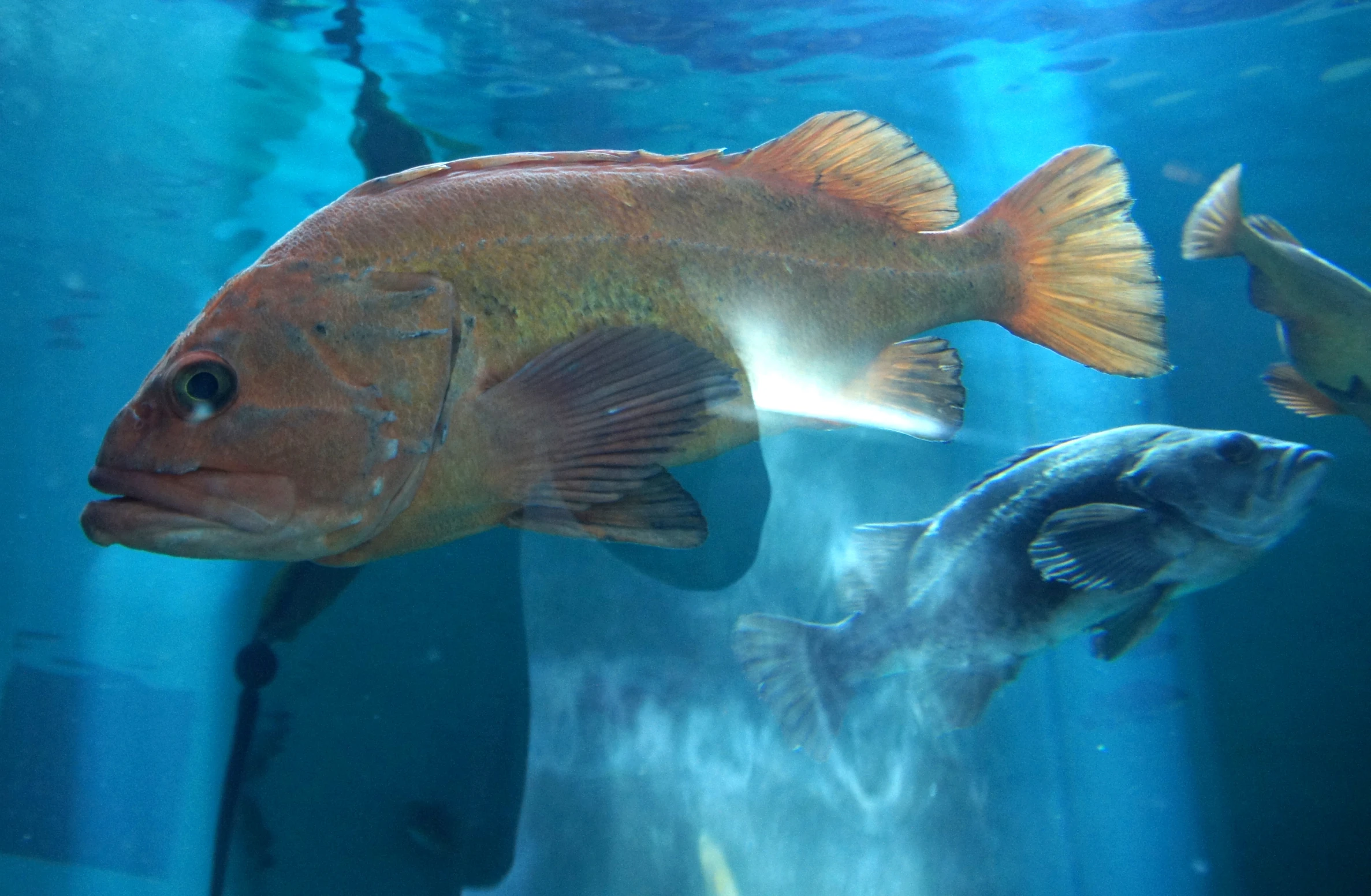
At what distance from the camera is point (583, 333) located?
1.83 metres

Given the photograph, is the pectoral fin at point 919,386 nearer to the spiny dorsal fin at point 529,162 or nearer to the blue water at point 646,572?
the spiny dorsal fin at point 529,162

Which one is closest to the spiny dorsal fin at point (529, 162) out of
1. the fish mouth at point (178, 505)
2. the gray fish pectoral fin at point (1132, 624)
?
the fish mouth at point (178, 505)

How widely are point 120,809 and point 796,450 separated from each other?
13924 millimetres

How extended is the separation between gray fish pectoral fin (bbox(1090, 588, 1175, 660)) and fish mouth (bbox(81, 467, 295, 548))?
460cm

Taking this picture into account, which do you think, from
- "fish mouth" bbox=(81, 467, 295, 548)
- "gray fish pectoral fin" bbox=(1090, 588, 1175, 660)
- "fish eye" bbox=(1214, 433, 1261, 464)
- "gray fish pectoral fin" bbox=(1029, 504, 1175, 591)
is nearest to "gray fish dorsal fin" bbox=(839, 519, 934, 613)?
"gray fish pectoral fin" bbox=(1029, 504, 1175, 591)

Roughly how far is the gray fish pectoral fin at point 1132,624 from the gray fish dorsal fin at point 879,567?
132 cm

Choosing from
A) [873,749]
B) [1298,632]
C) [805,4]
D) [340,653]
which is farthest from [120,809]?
[1298,632]

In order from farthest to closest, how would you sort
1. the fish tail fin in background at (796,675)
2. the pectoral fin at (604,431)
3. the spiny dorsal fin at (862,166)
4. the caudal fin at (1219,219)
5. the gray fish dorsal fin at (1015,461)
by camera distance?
1. the caudal fin at (1219,219)
2. the gray fish dorsal fin at (1015,461)
3. the fish tail fin in background at (796,675)
4. the spiny dorsal fin at (862,166)
5. the pectoral fin at (604,431)

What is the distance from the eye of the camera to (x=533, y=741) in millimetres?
5770

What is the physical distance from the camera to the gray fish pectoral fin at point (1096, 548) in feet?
11.8

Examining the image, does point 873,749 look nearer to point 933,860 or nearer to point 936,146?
point 933,860

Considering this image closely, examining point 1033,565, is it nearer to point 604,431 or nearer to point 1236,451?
point 1236,451

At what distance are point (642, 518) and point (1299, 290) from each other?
5553 mm

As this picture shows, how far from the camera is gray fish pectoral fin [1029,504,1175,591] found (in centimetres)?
360
